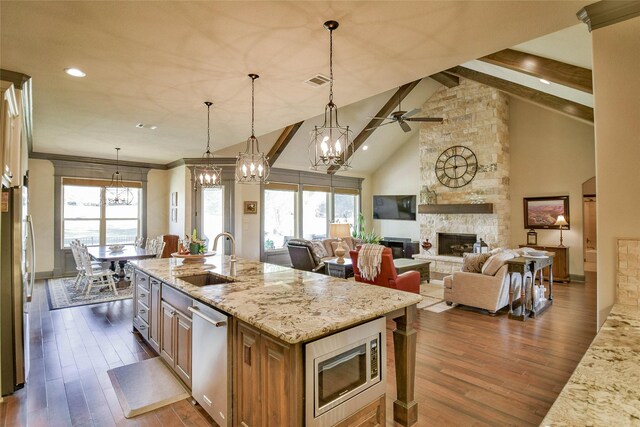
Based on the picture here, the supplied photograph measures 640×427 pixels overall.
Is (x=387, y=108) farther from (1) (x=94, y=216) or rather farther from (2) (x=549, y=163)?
(1) (x=94, y=216)

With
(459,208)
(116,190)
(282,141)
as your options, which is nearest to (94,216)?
(116,190)

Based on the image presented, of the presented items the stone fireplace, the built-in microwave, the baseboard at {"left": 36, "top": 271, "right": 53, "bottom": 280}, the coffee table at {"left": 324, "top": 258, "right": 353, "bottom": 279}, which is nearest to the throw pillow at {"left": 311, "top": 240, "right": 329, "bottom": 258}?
the coffee table at {"left": 324, "top": 258, "right": 353, "bottom": 279}

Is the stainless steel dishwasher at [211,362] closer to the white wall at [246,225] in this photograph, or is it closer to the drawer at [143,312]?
the drawer at [143,312]

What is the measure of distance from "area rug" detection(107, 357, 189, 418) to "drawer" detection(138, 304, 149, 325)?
1.54 feet

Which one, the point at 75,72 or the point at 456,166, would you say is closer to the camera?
the point at 75,72

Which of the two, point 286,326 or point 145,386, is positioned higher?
point 286,326

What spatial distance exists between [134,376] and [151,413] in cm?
65

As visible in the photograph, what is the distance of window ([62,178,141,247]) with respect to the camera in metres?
7.71

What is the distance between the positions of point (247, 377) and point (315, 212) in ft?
27.2

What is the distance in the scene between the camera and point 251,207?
8.38m

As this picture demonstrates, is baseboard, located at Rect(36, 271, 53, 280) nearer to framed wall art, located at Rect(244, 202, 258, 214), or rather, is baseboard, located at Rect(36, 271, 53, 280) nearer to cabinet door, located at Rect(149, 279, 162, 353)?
framed wall art, located at Rect(244, 202, 258, 214)

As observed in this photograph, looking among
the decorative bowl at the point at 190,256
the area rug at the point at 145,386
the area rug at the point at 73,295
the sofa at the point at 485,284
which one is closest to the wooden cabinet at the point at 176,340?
the area rug at the point at 145,386

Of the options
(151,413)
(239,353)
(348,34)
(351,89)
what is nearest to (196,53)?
(348,34)

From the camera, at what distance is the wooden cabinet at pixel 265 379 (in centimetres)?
167
